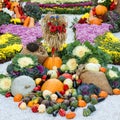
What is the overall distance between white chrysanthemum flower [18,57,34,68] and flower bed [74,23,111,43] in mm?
3933

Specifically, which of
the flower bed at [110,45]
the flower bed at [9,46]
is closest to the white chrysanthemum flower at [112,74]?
the flower bed at [110,45]

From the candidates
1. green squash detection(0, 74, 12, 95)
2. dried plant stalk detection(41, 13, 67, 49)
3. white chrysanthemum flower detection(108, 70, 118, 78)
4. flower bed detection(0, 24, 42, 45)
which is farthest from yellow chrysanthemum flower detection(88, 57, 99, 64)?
flower bed detection(0, 24, 42, 45)

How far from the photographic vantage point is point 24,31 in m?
13.5

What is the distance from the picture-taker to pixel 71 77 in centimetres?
841

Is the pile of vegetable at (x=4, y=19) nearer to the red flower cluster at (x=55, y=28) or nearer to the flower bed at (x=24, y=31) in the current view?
the flower bed at (x=24, y=31)

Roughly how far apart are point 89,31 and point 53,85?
18.1 ft

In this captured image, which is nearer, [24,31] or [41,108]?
[41,108]

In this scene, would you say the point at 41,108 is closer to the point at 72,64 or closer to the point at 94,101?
the point at 94,101

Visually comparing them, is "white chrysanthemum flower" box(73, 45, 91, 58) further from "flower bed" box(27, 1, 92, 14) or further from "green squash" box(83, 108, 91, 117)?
"flower bed" box(27, 1, 92, 14)

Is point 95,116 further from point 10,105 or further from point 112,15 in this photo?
point 112,15

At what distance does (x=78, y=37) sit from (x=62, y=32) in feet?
11.9

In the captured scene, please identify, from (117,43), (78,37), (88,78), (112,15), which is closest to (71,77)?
(88,78)

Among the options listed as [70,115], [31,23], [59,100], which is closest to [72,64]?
[59,100]

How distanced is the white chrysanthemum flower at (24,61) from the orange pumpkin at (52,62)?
676mm
